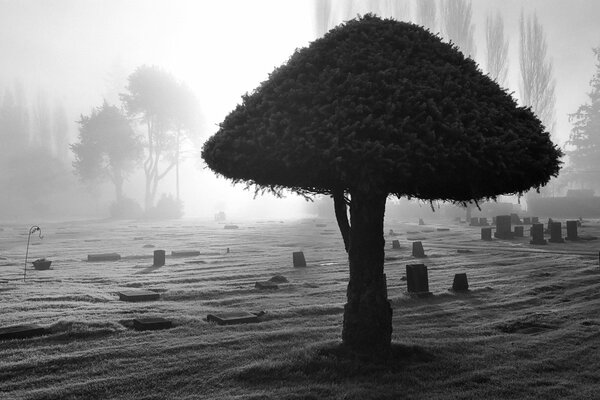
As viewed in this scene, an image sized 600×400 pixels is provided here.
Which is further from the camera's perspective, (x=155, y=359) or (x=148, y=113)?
(x=148, y=113)

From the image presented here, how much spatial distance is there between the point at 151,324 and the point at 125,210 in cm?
6314

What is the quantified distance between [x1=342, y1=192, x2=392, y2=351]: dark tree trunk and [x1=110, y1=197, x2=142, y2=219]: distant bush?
6490 cm

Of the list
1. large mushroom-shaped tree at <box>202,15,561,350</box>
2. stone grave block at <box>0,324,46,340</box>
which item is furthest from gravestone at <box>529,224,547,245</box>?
stone grave block at <box>0,324,46,340</box>

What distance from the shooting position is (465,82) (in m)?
6.77

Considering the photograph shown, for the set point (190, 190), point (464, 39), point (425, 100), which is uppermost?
point (464, 39)

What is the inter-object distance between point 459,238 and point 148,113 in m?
53.7

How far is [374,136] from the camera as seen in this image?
596cm

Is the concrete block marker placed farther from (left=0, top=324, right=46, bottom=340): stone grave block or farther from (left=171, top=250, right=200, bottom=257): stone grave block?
(left=0, top=324, right=46, bottom=340): stone grave block

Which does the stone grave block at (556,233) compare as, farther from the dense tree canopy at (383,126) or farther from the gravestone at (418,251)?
the dense tree canopy at (383,126)

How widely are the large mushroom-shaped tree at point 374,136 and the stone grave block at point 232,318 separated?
2.68 m

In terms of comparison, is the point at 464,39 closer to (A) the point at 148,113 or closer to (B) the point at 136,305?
(A) the point at 148,113

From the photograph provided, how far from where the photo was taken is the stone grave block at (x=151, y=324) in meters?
9.07

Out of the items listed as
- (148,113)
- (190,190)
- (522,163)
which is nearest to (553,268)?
(522,163)

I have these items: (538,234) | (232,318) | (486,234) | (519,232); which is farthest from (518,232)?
(232,318)
